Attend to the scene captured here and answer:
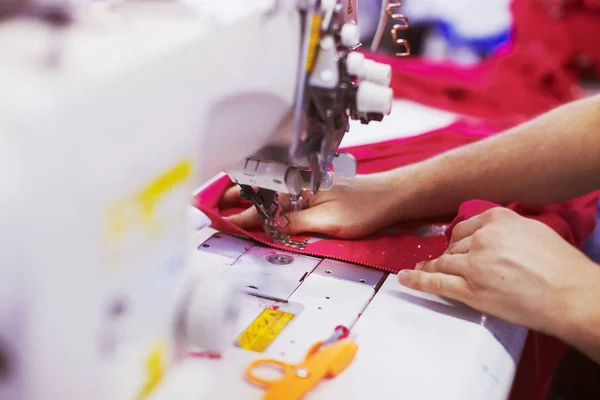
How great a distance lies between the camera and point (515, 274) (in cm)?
94

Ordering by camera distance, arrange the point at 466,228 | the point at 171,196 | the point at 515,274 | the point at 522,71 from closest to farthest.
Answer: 1. the point at 171,196
2. the point at 515,274
3. the point at 466,228
4. the point at 522,71

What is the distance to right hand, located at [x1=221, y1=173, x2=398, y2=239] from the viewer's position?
1174mm

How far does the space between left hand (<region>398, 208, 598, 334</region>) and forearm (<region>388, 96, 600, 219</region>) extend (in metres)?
0.25

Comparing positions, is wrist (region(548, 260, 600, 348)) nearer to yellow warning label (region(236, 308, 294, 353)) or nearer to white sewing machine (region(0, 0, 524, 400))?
white sewing machine (region(0, 0, 524, 400))

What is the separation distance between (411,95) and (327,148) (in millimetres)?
1079

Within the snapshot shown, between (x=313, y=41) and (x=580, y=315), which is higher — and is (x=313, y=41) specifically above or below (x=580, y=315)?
above

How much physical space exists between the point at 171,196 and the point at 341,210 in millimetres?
542

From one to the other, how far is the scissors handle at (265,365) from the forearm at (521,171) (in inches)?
19.0

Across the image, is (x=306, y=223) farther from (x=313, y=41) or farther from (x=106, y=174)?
(x=106, y=174)

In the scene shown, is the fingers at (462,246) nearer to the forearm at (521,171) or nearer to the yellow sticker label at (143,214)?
the forearm at (521,171)

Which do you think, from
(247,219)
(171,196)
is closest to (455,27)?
(247,219)

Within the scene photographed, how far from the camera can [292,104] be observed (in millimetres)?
852

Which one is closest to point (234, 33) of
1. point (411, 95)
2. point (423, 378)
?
point (423, 378)

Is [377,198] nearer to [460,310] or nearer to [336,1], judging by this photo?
[460,310]
